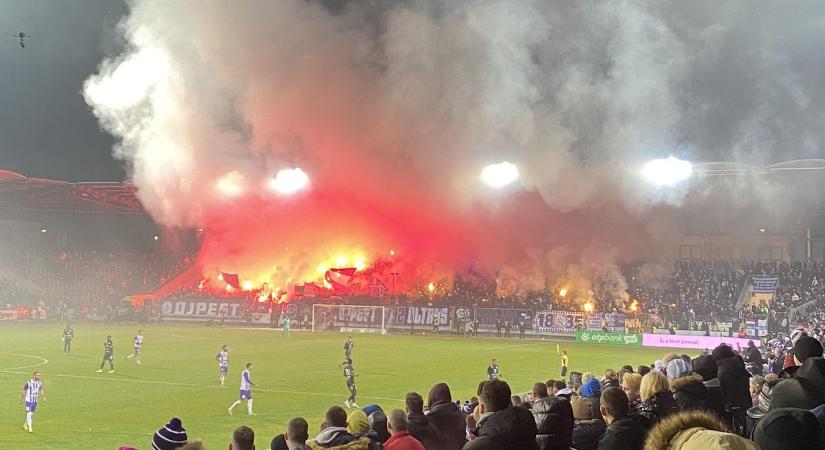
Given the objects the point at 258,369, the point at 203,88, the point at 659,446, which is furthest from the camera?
the point at 203,88

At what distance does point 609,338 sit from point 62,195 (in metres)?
49.7

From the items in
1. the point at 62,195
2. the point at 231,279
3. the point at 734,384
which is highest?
the point at 62,195

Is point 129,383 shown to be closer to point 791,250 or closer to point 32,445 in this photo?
point 32,445

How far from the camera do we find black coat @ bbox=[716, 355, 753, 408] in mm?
8891

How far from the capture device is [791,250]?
2419 inches

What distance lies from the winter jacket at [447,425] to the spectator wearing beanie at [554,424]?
4.28 ft

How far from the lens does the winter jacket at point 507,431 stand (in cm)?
506

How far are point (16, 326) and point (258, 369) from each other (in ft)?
108

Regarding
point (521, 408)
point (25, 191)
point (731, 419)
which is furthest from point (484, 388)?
point (25, 191)

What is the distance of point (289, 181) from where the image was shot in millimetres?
73562

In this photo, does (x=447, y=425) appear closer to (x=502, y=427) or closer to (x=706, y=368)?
(x=502, y=427)

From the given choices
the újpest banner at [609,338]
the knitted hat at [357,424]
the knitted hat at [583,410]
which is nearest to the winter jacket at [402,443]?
the knitted hat at [357,424]

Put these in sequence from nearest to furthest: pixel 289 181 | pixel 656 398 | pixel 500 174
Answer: pixel 656 398 → pixel 500 174 → pixel 289 181

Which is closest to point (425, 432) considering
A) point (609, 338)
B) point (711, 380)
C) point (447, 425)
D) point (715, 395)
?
point (447, 425)
